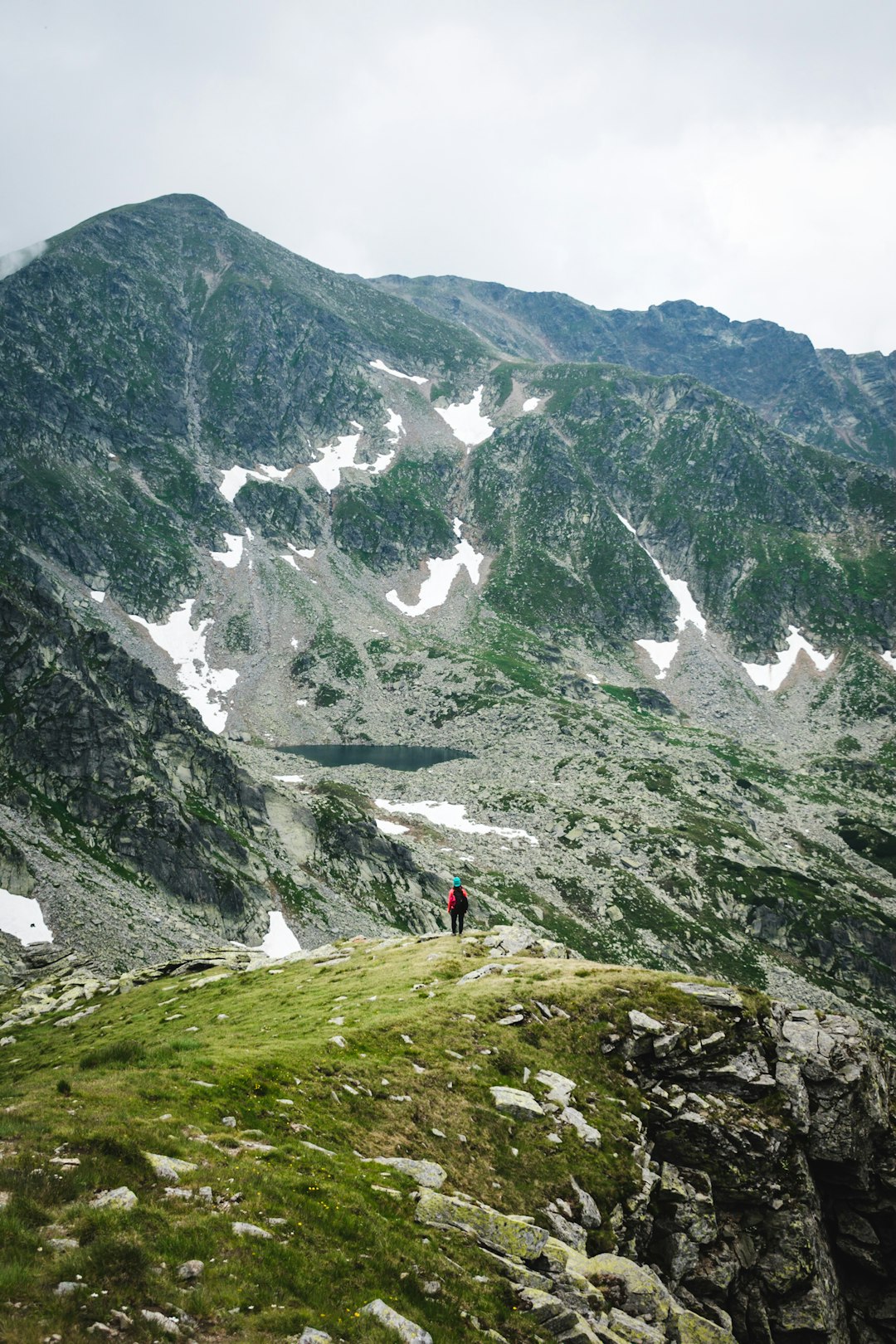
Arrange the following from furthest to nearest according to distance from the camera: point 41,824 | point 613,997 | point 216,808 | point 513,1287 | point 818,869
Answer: point 818,869 → point 216,808 → point 41,824 → point 613,997 → point 513,1287

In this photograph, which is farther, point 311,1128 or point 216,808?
point 216,808

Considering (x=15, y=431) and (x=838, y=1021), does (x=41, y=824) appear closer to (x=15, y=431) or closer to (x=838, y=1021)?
(x=838, y=1021)

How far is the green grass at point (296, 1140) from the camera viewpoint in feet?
27.9

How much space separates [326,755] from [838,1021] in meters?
110

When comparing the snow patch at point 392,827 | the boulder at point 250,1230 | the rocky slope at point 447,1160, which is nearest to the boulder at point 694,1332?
the rocky slope at point 447,1160

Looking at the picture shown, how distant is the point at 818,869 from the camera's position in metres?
93.5

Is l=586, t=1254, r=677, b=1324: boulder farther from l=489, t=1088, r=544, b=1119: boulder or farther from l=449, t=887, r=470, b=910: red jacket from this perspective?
l=449, t=887, r=470, b=910: red jacket

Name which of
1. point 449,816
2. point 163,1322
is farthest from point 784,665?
point 163,1322

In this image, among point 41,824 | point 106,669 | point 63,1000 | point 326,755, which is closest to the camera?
point 63,1000

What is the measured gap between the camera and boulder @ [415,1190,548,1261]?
40.8 ft

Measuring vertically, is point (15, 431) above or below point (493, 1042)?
above

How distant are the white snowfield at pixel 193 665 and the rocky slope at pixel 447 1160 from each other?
11509 cm

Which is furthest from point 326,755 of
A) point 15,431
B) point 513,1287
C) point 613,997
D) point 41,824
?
point 15,431

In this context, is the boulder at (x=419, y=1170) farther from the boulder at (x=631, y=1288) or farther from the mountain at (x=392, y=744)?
the mountain at (x=392, y=744)
